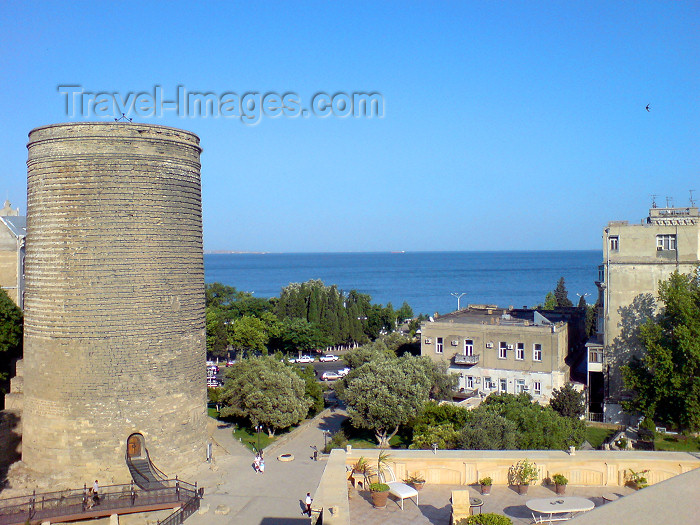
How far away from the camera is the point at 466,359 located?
30250mm

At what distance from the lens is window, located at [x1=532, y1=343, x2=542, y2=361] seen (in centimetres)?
2886

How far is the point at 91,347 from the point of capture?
1661cm

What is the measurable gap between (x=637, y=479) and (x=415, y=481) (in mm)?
3419

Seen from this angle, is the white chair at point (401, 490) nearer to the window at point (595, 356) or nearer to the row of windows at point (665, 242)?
the window at point (595, 356)

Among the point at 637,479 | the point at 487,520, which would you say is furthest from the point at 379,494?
the point at 637,479

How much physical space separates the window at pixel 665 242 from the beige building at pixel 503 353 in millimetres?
5880

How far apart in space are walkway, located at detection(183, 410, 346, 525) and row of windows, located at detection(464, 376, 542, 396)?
992 centimetres

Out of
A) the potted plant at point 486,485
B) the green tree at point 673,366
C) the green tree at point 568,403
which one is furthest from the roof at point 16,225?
the green tree at point 673,366

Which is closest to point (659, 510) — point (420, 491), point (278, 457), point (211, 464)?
Result: point (420, 491)

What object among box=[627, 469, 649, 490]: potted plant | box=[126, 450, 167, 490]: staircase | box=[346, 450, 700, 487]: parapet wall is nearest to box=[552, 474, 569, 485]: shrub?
box=[346, 450, 700, 487]: parapet wall

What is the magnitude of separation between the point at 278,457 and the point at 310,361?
24.9 metres

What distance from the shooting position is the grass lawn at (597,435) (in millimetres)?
23413

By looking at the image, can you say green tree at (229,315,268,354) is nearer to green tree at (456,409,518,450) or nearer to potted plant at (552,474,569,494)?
green tree at (456,409,518,450)

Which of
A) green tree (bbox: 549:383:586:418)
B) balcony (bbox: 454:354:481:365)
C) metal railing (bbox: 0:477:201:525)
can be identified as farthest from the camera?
balcony (bbox: 454:354:481:365)
